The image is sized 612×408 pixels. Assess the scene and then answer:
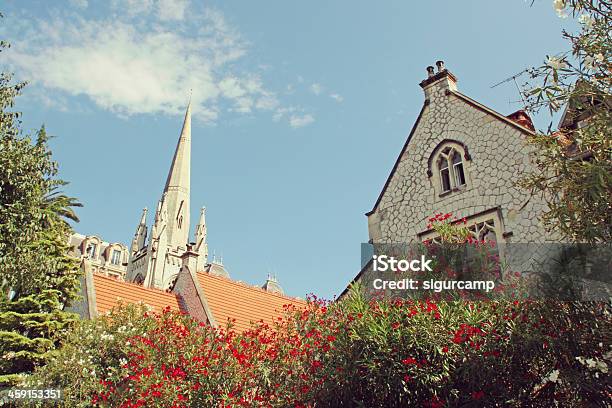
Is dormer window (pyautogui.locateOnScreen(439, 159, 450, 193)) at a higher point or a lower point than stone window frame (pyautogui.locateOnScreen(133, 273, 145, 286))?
lower

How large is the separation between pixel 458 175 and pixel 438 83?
3.76 meters

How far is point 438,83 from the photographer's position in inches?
658

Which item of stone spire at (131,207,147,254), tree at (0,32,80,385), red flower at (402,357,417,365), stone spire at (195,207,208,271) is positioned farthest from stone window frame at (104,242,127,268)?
red flower at (402,357,417,365)

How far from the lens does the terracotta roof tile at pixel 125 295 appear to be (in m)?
18.5

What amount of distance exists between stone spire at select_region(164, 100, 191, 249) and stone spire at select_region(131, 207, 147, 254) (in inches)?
173

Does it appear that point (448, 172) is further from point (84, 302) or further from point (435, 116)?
point (84, 302)

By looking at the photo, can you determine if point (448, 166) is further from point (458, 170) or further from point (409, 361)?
point (409, 361)

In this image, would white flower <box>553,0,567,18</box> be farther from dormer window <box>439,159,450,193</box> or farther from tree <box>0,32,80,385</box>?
tree <box>0,32,80,385</box>

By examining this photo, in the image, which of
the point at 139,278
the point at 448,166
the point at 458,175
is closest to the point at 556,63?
the point at 458,175

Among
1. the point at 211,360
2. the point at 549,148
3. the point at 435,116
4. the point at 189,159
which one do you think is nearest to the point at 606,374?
the point at 549,148

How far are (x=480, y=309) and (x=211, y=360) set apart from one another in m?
5.50

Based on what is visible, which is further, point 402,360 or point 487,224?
point 487,224

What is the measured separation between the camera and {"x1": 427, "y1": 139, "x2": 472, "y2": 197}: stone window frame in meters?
14.7

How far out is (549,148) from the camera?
7.22m
